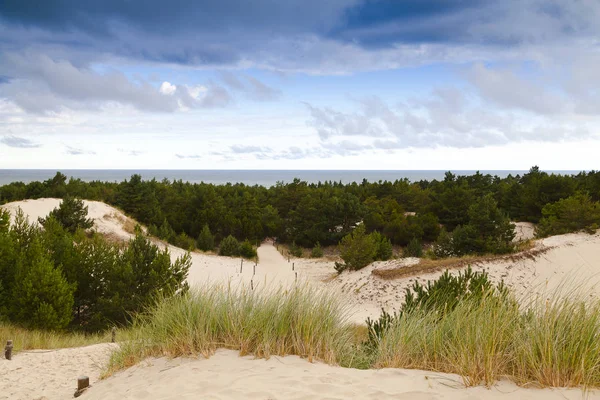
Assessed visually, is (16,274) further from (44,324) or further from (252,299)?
(252,299)

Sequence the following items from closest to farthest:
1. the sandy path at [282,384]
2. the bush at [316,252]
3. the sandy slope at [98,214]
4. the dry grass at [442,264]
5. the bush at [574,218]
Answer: the sandy path at [282,384], the dry grass at [442,264], the sandy slope at [98,214], the bush at [574,218], the bush at [316,252]

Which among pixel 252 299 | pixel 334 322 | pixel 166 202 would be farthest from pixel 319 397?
pixel 166 202

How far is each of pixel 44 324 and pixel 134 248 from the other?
4.11m

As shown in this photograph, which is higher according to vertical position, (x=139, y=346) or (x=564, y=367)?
(x=564, y=367)

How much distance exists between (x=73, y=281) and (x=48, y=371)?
22.3 ft

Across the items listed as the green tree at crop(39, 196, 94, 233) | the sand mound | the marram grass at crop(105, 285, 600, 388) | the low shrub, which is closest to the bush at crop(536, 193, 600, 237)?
the sand mound

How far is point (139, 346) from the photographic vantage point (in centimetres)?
632

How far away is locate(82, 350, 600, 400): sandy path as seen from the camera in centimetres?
415

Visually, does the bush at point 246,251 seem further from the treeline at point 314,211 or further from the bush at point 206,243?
the treeline at point 314,211

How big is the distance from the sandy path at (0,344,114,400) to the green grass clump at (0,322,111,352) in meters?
→ 0.62

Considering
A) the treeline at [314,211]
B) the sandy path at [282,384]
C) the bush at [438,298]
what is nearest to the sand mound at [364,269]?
the treeline at [314,211]

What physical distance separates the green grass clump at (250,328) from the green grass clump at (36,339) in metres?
5.39

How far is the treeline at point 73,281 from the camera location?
12156 millimetres

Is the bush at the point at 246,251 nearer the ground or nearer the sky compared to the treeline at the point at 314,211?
nearer the ground
